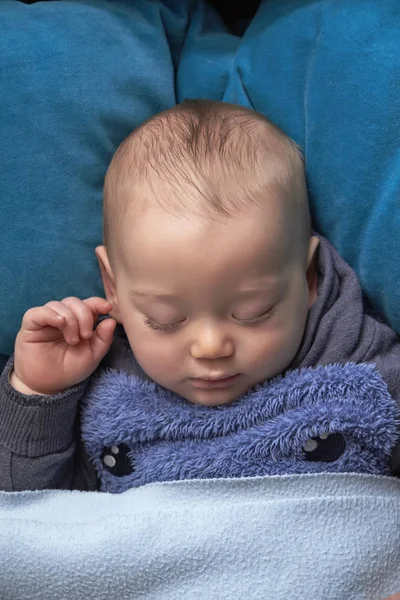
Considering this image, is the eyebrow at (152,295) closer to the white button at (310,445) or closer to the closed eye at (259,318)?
the closed eye at (259,318)

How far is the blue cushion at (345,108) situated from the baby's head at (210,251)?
6 centimetres

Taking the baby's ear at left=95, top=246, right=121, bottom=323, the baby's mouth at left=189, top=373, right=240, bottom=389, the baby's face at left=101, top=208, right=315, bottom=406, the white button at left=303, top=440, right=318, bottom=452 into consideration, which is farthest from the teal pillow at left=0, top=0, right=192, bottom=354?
the white button at left=303, top=440, right=318, bottom=452

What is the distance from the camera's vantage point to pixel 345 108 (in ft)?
3.69

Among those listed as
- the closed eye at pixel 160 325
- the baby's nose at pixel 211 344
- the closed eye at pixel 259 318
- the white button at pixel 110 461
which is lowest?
the white button at pixel 110 461

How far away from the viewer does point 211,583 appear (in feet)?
3.31

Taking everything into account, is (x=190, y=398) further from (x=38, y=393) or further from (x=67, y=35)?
(x=67, y=35)

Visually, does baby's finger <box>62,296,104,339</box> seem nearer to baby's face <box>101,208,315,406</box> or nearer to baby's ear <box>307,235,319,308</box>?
baby's face <box>101,208,315,406</box>

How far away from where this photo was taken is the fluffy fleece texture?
1069 mm

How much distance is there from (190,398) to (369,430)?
0.25 meters

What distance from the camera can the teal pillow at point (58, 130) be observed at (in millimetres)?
1171

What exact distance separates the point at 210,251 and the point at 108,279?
25 cm

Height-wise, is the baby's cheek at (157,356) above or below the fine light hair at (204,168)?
below

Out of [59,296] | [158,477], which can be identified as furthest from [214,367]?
[59,296]

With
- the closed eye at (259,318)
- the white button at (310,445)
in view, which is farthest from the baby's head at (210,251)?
the white button at (310,445)
